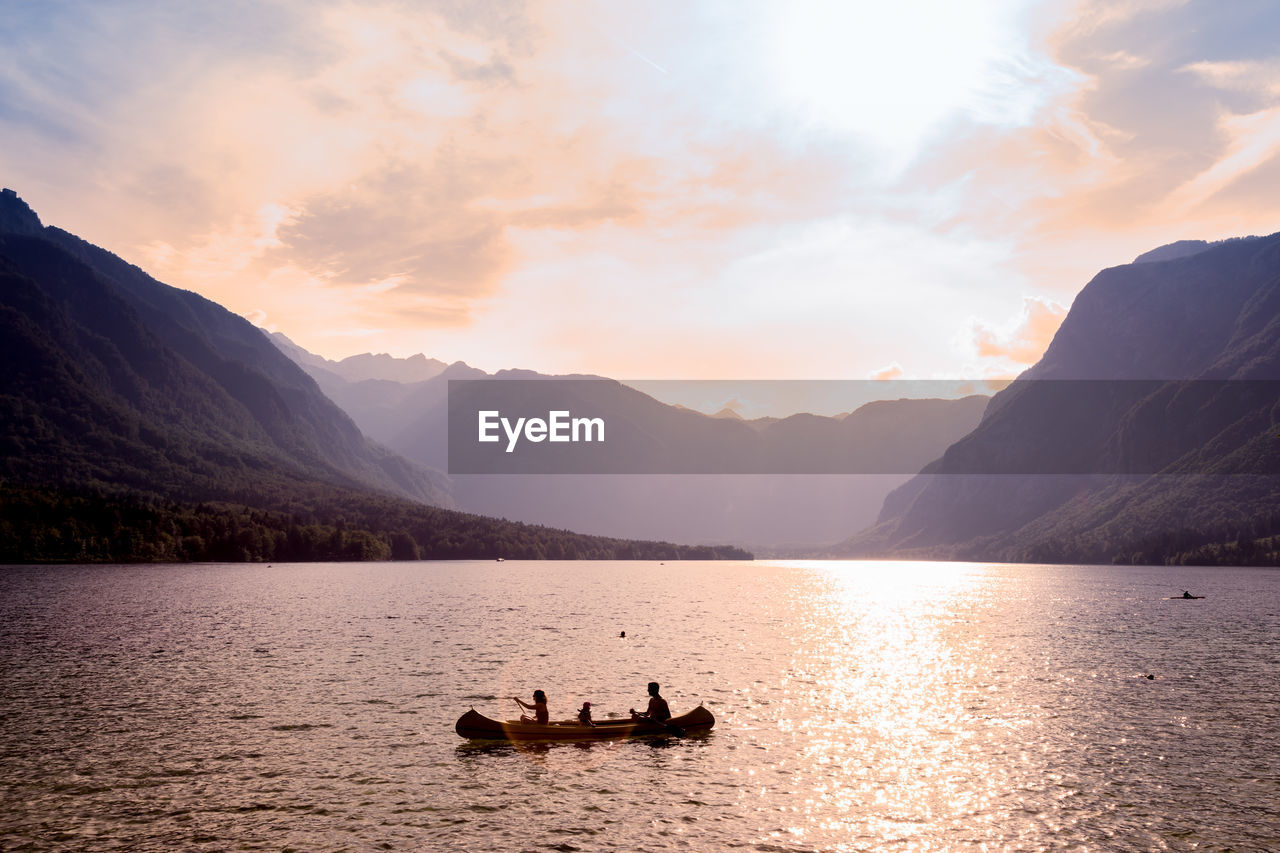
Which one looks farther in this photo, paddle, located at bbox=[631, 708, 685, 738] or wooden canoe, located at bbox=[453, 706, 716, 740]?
paddle, located at bbox=[631, 708, 685, 738]

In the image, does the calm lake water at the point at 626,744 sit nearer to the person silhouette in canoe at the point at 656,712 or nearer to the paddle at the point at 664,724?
the paddle at the point at 664,724

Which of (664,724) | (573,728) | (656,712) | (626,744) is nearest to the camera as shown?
(573,728)

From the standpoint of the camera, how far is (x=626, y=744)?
53281mm

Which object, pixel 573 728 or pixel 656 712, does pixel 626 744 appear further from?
pixel 573 728

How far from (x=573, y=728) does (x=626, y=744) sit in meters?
4.19

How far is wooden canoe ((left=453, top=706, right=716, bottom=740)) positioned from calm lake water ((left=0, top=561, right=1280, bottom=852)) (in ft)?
3.18

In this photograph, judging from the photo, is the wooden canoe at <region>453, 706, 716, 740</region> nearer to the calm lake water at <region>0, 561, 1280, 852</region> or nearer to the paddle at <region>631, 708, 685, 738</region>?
the paddle at <region>631, 708, 685, 738</region>

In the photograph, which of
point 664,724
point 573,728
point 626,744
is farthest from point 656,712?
point 573,728

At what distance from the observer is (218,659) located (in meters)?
83.2

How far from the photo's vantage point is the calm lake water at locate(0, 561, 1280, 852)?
3681cm

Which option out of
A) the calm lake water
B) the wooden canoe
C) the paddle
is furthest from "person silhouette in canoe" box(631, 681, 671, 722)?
the calm lake water

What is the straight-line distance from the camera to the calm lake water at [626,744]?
36812mm

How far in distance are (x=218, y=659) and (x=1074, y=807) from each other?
7610 centimetres

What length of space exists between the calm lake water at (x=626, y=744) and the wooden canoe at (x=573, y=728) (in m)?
0.97
